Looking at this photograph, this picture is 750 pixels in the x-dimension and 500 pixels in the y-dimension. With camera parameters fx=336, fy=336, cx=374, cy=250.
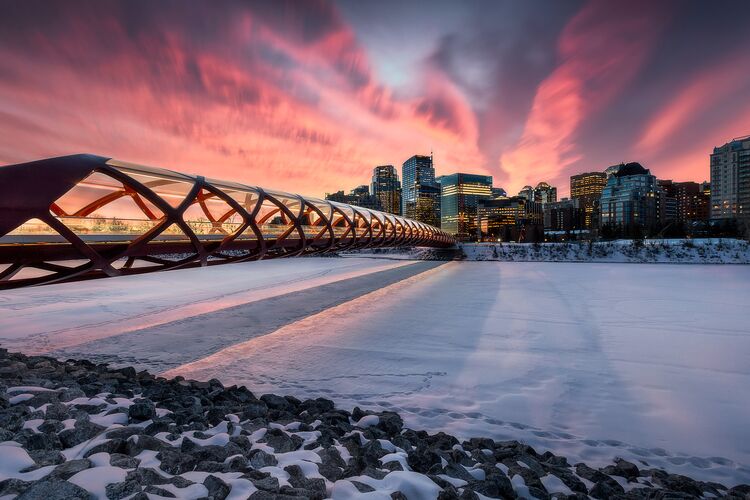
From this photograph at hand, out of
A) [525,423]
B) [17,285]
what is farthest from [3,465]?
[17,285]

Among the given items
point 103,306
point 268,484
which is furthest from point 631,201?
point 268,484

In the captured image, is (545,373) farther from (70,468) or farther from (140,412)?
(70,468)

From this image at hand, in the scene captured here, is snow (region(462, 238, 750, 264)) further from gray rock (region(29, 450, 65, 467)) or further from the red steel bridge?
gray rock (region(29, 450, 65, 467))

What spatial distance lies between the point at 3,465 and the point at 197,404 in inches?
87.6

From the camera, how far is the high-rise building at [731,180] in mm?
145250

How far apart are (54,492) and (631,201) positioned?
205349 mm

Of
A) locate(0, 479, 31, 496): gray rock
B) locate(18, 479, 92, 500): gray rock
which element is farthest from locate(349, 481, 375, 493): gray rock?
locate(0, 479, 31, 496): gray rock

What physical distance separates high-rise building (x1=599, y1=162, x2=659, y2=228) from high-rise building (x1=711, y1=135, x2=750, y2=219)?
74.4ft

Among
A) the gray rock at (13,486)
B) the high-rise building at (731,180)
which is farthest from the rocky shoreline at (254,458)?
the high-rise building at (731,180)

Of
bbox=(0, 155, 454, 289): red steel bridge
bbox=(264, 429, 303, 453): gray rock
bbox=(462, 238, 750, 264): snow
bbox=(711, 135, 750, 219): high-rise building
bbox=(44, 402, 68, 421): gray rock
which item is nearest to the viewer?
bbox=(264, 429, 303, 453): gray rock

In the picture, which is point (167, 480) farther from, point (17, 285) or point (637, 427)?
point (17, 285)

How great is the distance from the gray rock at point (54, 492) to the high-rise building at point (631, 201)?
195049mm

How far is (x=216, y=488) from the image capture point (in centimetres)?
335

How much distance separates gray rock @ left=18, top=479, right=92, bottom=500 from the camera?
9.83 feet
